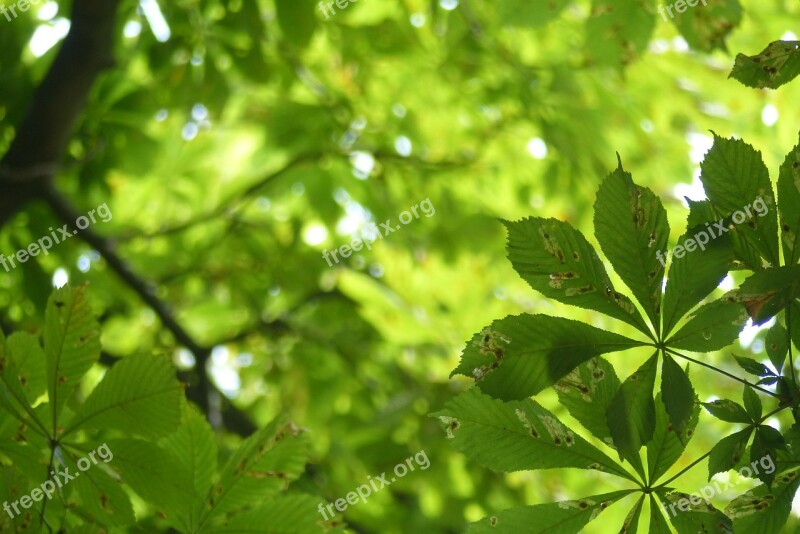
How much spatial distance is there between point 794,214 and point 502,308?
161cm

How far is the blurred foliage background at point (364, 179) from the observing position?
89.0 inches

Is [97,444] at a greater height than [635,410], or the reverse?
[97,444]

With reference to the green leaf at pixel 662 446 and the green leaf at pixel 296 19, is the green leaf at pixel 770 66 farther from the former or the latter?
the green leaf at pixel 296 19

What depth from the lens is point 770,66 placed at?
85 centimetres

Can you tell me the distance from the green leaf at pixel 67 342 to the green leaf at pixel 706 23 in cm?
108

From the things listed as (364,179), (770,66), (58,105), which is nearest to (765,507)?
(770,66)

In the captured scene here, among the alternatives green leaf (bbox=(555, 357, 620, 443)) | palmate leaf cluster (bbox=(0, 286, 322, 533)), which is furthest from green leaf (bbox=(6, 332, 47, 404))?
green leaf (bbox=(555, 357, 620, 443))

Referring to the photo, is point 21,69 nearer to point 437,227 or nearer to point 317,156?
point 317,156

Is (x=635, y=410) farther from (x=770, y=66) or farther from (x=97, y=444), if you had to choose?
(x=97, y=444)

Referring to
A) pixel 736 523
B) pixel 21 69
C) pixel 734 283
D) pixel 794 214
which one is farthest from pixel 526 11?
pixel 21 69

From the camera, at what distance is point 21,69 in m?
2.13

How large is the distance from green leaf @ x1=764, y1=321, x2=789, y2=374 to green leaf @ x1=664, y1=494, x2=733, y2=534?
142 millimetres

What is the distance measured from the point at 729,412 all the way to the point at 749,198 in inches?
7.8

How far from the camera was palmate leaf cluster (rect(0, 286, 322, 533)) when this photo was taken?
93 centimetres
